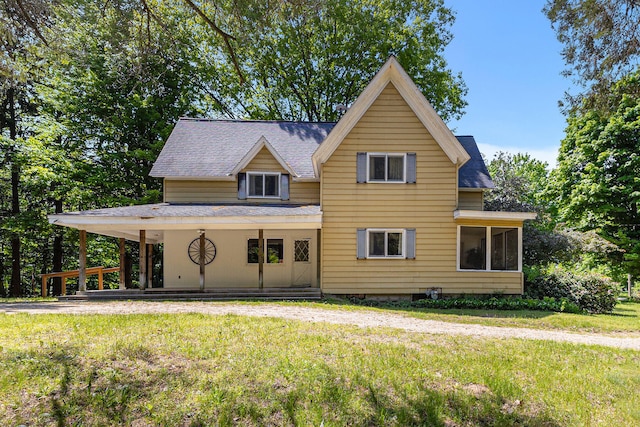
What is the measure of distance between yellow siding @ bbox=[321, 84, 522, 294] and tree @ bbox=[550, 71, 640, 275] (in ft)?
38.9

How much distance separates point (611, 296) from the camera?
44.0ft

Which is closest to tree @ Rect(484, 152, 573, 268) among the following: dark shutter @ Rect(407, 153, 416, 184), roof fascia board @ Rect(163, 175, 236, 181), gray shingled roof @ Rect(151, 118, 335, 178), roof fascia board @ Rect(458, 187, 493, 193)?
roof fascia board @ Rect(458, 187, 493, 193)

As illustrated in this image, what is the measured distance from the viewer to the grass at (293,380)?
4.40m

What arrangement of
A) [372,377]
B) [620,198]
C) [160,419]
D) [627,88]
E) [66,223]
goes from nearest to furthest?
[160,419], [372,377], [627,88], [66,223], [620,198]

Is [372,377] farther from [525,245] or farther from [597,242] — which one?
[597,242]

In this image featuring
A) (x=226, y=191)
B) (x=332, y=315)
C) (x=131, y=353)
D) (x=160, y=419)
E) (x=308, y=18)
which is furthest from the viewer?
(x=226, y=191)

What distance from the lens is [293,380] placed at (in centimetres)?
498

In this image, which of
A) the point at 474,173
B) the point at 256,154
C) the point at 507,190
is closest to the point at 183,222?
the point at 256,154

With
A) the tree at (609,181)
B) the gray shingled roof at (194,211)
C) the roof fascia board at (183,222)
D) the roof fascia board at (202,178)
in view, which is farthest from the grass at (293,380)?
the tree at (609,181)

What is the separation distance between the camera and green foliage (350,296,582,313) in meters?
12.5

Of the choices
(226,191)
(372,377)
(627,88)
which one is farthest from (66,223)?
(627,88)

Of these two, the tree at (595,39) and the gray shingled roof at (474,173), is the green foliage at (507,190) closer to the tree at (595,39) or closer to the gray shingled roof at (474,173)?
the gray shingled roof at (474,173)

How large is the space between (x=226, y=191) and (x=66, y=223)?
5566 millimetres

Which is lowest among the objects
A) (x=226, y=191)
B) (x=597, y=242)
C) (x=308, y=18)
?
(x=597, y=242)
